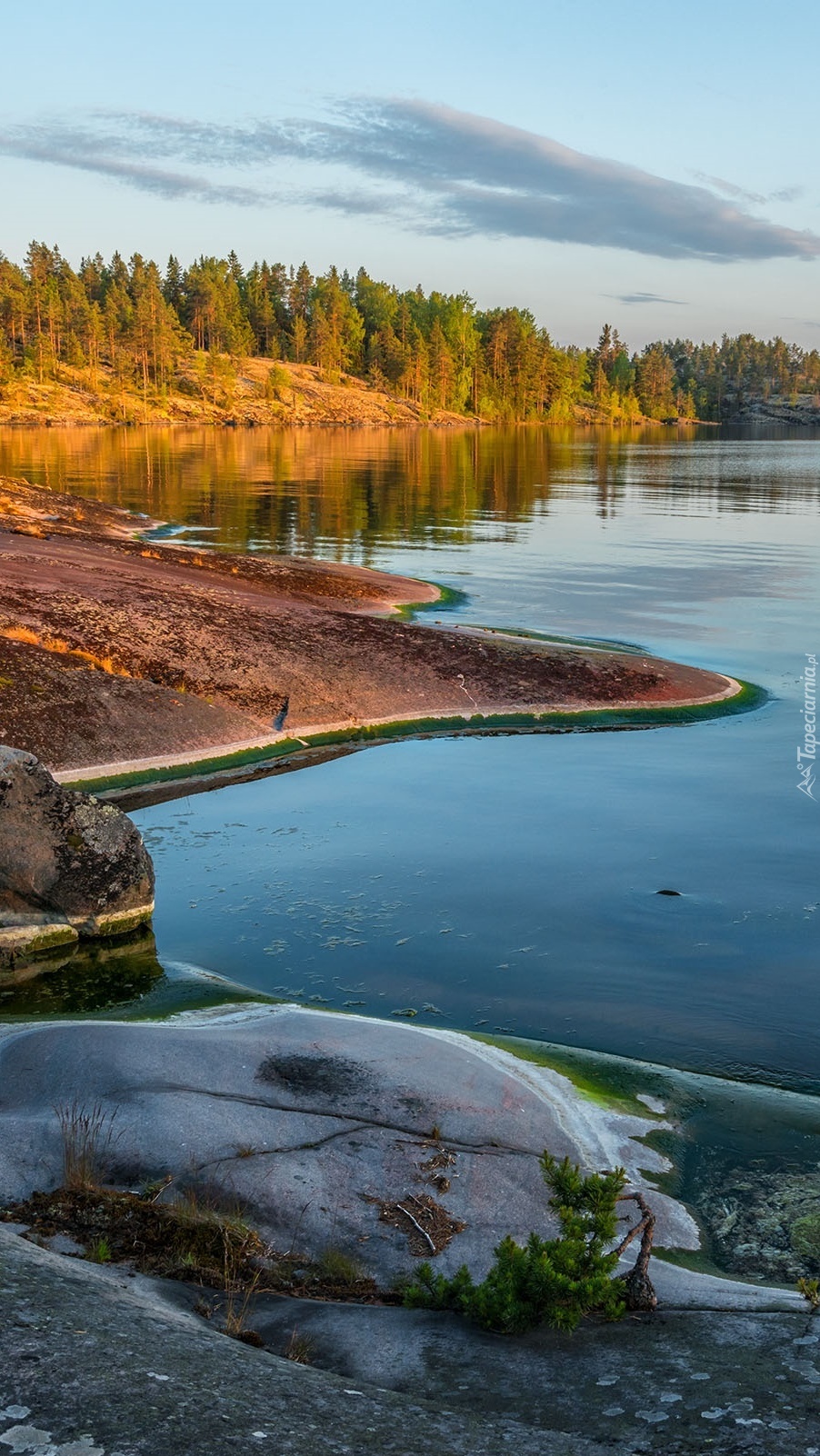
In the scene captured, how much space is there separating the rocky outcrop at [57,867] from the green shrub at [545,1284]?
10.8 m

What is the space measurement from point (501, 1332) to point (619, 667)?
1091 inches

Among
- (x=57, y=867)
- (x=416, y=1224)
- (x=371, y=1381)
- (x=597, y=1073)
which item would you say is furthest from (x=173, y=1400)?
(x=57, y=867)

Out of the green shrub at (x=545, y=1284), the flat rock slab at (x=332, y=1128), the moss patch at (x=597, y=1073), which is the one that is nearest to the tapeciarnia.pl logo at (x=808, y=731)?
the moss patch at (x=597, y=1073)

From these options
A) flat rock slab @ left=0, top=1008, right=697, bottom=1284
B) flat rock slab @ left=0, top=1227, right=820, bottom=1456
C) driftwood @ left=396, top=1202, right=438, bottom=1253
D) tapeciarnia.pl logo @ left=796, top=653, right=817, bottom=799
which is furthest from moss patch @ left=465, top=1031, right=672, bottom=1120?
tapeciarnia.pl logo @ left=796, top=653, right=817, bottom=799

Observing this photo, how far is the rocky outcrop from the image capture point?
18.3m

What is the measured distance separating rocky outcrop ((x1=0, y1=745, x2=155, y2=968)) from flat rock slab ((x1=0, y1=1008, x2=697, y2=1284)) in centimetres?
426

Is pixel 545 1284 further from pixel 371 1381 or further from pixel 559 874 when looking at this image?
pixel 559 874

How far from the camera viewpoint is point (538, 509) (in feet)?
301

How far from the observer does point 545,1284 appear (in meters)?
8.41

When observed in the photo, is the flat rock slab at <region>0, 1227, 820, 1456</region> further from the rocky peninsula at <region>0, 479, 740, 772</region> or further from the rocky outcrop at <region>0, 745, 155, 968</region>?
the rocky peninsula at <region>0, 479, 740, 772</region>

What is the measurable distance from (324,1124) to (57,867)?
27.4ft

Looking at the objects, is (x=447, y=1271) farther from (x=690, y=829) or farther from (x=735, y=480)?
(x=735, y=480)

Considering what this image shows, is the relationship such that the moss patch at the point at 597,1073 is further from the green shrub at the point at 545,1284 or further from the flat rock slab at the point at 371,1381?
the flat rock slab at the point at 371,1381

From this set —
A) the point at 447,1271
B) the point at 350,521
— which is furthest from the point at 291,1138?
the point at 350,521
